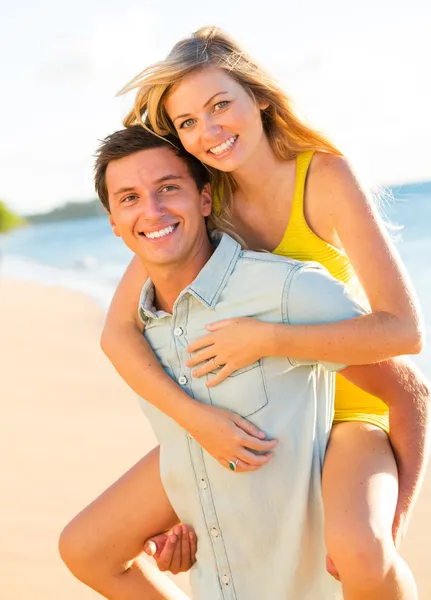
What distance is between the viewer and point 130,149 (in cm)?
308

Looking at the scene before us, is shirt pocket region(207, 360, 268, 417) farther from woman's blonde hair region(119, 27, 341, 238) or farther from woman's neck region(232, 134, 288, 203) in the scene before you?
woman's neck region(232, 134, 288, 203)

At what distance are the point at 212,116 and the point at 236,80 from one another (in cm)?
19

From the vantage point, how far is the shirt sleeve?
9.07ft

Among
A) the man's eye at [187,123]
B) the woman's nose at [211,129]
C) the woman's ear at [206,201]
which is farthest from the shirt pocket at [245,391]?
the man's eye at [187,123]

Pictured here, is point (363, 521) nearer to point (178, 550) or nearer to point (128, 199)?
point (178, 550)

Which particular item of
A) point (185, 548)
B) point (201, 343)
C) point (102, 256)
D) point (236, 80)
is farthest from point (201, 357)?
point (102, 256)

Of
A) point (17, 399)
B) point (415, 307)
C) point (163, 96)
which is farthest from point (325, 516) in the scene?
point (17, 399)

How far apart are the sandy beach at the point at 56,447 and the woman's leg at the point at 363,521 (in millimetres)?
1211

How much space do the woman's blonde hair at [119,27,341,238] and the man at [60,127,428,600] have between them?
Result: 248 mm

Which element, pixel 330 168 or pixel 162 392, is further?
pixel 330 168

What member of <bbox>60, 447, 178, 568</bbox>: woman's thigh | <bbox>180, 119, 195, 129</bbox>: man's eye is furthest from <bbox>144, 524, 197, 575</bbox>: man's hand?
<bbox>180, 119, 195, 129</bbox>: man's eye

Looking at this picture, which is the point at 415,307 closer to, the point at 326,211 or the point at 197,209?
the point at 326,211

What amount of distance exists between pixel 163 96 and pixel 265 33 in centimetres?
2197

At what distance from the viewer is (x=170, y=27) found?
21484 mm
